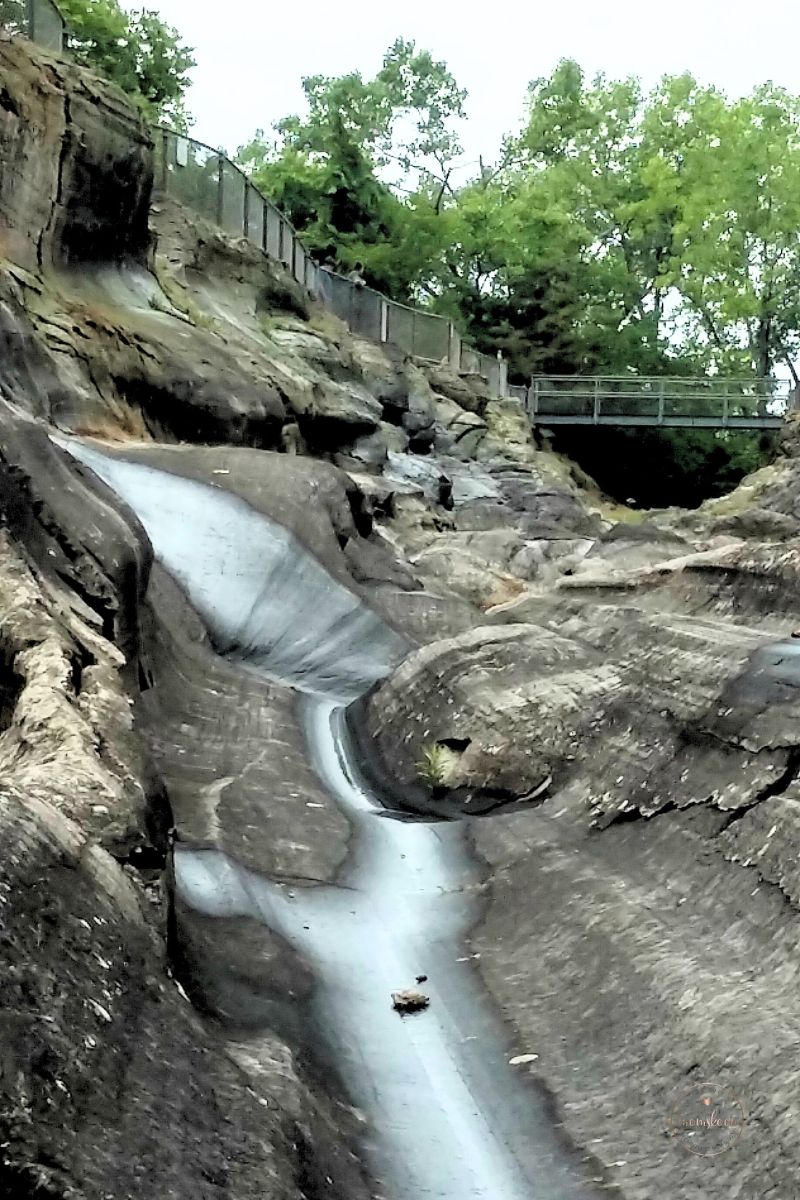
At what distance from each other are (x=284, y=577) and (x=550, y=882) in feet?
17.3

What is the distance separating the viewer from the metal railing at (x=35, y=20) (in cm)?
1583

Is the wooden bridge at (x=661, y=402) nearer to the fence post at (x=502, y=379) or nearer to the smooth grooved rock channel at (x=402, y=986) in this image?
the fence post at (x=502, y=379)

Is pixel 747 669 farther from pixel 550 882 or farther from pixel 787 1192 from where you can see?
pixel 787 1192

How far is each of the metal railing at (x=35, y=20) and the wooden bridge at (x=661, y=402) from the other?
18.9 metres

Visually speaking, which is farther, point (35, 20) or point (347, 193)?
point (347, 193)

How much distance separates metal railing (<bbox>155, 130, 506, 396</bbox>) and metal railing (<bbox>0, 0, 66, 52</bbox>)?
168 inches

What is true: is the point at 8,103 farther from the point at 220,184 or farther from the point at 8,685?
the point at 8,685

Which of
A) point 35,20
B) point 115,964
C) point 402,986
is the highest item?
point 35,20

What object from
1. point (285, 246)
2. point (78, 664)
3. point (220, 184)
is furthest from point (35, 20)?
point (78, 664)

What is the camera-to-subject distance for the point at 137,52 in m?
31.0

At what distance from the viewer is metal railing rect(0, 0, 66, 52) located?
15833mm

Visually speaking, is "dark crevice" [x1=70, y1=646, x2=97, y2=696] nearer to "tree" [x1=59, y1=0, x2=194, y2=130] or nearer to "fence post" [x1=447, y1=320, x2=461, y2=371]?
"tree" [x1=59, y1=0, x2=194, y2=130]

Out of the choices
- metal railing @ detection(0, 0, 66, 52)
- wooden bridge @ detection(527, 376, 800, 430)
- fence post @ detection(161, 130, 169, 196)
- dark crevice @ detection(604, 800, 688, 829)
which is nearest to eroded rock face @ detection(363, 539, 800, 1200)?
dark crevice @ detection(604, 800, 688, 829)

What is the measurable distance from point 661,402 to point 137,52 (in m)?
16.2
